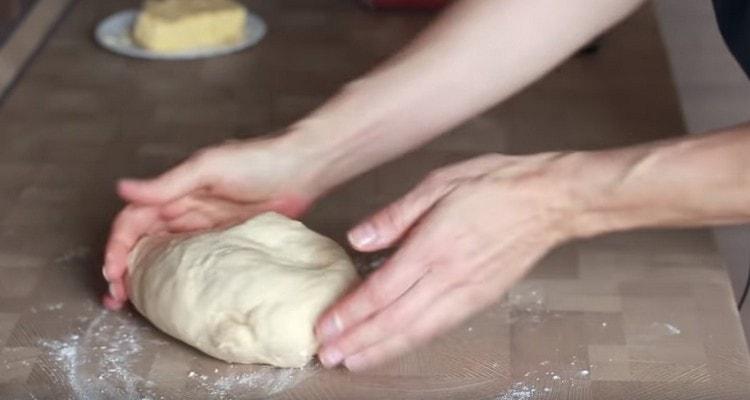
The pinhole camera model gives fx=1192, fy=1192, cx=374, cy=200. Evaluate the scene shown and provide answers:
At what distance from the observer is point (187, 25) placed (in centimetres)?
155

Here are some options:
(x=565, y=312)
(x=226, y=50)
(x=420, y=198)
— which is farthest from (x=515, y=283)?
(x=226, y=50)

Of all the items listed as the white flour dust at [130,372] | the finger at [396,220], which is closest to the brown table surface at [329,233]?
the white flour dust at [130,372]

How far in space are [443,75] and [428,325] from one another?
0.94 feet

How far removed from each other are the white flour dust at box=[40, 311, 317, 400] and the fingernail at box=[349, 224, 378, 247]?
12cm

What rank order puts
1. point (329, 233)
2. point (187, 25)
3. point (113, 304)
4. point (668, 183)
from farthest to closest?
point (187, 25), point (329, 233), point (113, 304), point (668, 183)

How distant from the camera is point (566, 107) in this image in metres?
1.43

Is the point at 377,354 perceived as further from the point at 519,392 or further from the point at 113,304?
the point at 113,304

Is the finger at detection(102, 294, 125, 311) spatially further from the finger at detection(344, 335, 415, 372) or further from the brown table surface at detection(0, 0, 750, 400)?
the finger at detection(344, 335, 415, 372)

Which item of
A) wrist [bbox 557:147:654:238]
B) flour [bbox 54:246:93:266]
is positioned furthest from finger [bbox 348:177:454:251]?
flour [bbox 54:246:93:266]

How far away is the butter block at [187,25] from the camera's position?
1541 millimetres

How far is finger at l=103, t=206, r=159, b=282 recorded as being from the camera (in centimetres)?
107

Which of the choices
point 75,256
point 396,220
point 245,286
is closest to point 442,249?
point 396,220

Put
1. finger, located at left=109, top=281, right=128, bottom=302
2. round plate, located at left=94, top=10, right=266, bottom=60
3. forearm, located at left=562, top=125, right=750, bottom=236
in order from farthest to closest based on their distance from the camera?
1. round plate, located at left=94, top=10, right=266, bottom=60
2. finger, located at left=109, top=281, right=128, bottom=302
3. forearm, located at left=562, top=125, right=750, bottom=236

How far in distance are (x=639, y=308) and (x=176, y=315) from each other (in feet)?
1.35
